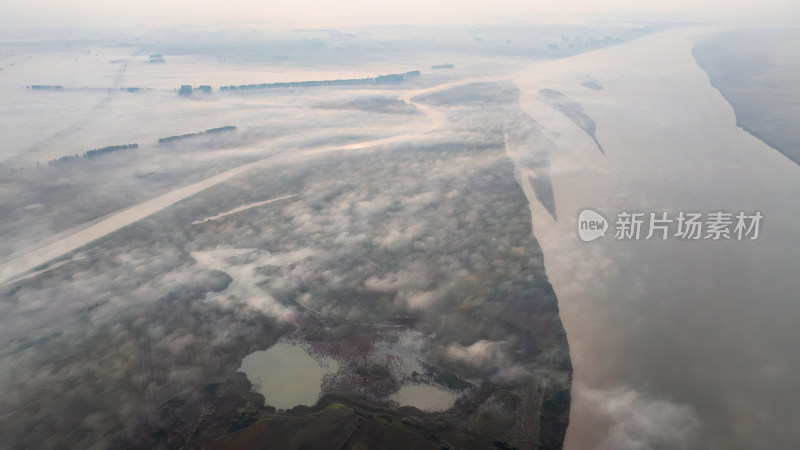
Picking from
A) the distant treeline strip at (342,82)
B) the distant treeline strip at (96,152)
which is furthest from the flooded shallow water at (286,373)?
the distant treeline strip at (342,82)

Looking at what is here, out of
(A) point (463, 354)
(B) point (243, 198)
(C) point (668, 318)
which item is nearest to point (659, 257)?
(C) point (668, 318)

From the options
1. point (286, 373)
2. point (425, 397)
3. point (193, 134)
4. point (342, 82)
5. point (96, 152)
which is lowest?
point (425, 397)

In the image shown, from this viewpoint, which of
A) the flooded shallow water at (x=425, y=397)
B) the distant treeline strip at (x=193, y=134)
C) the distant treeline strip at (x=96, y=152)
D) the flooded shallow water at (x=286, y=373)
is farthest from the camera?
the distant treeline strip at (x=193, y=134)

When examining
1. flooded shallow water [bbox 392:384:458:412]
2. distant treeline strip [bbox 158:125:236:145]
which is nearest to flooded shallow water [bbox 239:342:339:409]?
flooded shallow water [bbox 392:384:458:412]

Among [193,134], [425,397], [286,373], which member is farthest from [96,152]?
[425,397]

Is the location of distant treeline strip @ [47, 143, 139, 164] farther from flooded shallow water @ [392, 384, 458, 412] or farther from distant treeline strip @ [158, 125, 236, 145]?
flooded shallow water @ [392, 384, 458, 412]

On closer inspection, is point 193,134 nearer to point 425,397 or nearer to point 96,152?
point 96,152

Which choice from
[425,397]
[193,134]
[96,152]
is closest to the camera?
[425,397]

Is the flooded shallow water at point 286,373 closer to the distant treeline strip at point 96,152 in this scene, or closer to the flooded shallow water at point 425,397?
the flooded shallow water at point 425,397

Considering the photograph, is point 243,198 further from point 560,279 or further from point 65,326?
point 560,279
